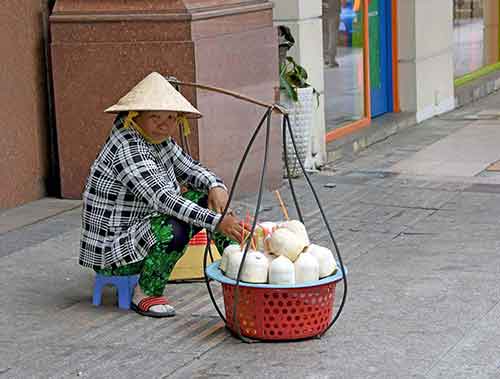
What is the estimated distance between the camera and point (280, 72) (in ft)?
29.9

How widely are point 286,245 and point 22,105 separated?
366 centimetres

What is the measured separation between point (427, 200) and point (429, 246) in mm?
1360

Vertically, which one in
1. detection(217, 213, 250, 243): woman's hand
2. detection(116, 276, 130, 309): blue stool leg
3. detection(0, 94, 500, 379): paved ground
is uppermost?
detection(217, 213, 250, 243): woman's hand

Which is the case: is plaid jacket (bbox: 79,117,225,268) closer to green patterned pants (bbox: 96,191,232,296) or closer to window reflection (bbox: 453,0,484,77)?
green patterned pants (bbox: 96,191,232,296)

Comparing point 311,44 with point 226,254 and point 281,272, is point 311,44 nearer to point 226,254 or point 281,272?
point 226,254

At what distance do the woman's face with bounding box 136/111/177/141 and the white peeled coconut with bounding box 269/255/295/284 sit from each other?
98cm

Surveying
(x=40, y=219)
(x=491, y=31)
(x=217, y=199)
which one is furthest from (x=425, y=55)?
(x=217, y=199)

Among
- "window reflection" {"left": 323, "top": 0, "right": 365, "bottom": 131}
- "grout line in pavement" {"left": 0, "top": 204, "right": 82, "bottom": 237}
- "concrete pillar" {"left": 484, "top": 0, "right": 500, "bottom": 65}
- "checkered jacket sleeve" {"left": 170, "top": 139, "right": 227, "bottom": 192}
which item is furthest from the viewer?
"concrete pillar" {"left": 484, "top": 0, "right": 500, "bottom": 65}

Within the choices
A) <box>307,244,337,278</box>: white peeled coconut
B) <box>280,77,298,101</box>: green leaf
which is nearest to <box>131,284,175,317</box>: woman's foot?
<box>307,244,337,278</box>: white peeled coconut

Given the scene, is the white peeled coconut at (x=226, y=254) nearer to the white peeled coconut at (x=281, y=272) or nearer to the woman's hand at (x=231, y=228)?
the woman's hand at (x=231, y=228)

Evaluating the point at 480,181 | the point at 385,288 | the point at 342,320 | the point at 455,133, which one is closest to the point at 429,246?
the point at 385,288

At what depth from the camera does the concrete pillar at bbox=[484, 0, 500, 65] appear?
15469 mm

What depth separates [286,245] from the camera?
517 cm

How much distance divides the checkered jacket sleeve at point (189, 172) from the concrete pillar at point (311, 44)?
356 cm
